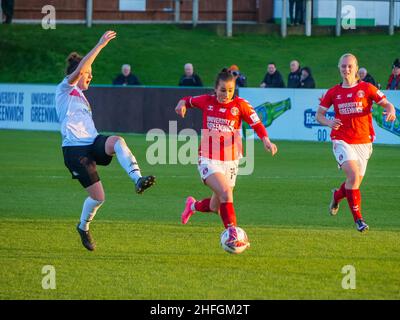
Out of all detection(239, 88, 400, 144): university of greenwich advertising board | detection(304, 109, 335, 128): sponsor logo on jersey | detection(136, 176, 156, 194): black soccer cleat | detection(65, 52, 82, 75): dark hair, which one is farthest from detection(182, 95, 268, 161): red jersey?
detection(304, 109, 335, 128): sponsor logo on jersey

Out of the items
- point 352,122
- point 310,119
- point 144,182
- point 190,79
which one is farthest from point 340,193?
point 190,79

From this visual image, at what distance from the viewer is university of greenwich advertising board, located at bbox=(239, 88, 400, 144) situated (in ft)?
91.8

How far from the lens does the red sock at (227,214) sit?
36.8 feet

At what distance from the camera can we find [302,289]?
31.6 ft

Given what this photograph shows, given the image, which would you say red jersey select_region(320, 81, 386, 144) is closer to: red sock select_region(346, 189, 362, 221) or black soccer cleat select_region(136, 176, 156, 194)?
red sock select_region(346, 189, 362, 221)

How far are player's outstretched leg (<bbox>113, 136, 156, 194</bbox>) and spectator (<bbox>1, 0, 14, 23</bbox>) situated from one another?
3040 centimetres

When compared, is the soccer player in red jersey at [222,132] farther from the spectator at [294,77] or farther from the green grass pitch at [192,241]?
the spectator at [294,77]

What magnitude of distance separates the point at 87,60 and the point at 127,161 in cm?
114

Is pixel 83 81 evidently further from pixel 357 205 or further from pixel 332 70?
pixel 332 70

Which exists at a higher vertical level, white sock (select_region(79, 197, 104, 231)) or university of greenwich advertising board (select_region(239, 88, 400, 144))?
university of greenwich advertising board (select_region(239, 88, 400, 144))

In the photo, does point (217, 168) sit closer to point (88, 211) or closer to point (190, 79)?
point (88, 211)

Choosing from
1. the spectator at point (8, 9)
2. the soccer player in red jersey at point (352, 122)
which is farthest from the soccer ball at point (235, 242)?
the spectator at point (8, 9)

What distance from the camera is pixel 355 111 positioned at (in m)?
13.5
